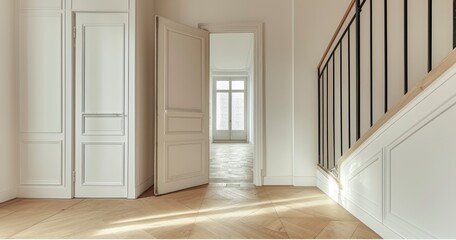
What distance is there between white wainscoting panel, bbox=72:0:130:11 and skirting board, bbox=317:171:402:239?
2.92 metres

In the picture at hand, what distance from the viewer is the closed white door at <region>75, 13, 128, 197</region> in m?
2.90

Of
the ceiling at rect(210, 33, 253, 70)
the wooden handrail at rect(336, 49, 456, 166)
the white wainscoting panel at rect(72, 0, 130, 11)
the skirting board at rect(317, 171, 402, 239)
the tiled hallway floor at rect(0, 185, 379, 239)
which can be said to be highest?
the ceiling at rect(210, 33, 253, 70)

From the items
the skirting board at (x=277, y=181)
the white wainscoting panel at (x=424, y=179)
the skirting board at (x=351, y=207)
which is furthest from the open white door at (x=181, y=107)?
the white wainscoting panel at (x=424, y=179)

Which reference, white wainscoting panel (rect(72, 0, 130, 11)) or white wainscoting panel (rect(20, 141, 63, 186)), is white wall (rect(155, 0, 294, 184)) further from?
white wainscoting panel (rect(20, 141, 63, 186))

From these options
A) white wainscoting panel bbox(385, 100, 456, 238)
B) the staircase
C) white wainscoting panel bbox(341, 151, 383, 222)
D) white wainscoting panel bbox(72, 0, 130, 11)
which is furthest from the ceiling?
white wainscoting panel bbox(385, 100, 456, 238)

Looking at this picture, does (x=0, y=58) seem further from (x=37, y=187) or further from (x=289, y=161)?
(x=289, y=161)

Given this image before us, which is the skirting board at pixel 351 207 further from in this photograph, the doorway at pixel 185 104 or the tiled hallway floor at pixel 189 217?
the doorway at pixel 185 104

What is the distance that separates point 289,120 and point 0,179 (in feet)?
10.8

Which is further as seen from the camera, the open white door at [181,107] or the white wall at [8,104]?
the open white door at [181,107]

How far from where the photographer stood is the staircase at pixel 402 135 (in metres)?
1.29

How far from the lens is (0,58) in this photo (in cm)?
273

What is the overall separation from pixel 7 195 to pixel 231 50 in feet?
21.7

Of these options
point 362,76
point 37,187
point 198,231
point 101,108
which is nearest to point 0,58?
point 101,108

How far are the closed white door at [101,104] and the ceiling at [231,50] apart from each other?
3892 mm
